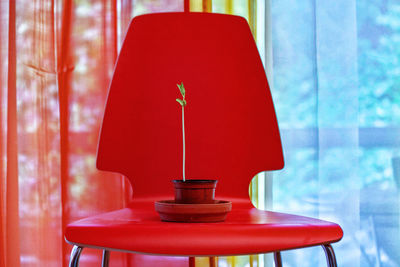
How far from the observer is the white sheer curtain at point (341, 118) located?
151 cm

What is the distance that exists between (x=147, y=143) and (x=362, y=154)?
0.76m

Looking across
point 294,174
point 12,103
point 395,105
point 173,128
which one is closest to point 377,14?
point 395,105

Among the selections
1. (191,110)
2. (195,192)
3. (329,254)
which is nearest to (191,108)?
(191,110)

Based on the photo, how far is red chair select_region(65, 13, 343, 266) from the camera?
3.78 feet

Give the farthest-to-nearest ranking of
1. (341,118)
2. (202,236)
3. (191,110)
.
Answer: (341,118)
(191,110)
(202,236)

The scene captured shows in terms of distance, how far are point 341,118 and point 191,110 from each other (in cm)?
59

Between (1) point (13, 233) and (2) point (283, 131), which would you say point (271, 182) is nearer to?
(2) point (283, 131)

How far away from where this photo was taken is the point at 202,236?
71 cm

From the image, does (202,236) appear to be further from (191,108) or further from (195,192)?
(191,108)

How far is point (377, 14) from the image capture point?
1.54 metres

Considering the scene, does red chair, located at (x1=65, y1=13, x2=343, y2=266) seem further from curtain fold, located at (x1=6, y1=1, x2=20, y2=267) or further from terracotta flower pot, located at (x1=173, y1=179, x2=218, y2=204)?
curtain fold, located at (x1=6, y1=1, x2=20, y2=267)

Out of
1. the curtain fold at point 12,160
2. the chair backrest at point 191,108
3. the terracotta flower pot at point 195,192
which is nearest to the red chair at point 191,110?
the chair backrest at point 191,108

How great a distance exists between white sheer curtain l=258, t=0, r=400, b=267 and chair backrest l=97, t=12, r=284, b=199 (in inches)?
15.1

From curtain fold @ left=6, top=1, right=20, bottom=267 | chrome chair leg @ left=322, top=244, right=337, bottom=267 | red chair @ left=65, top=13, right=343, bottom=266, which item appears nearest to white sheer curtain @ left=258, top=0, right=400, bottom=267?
red chair @ left=65, top=13, right=343, bottom=266
